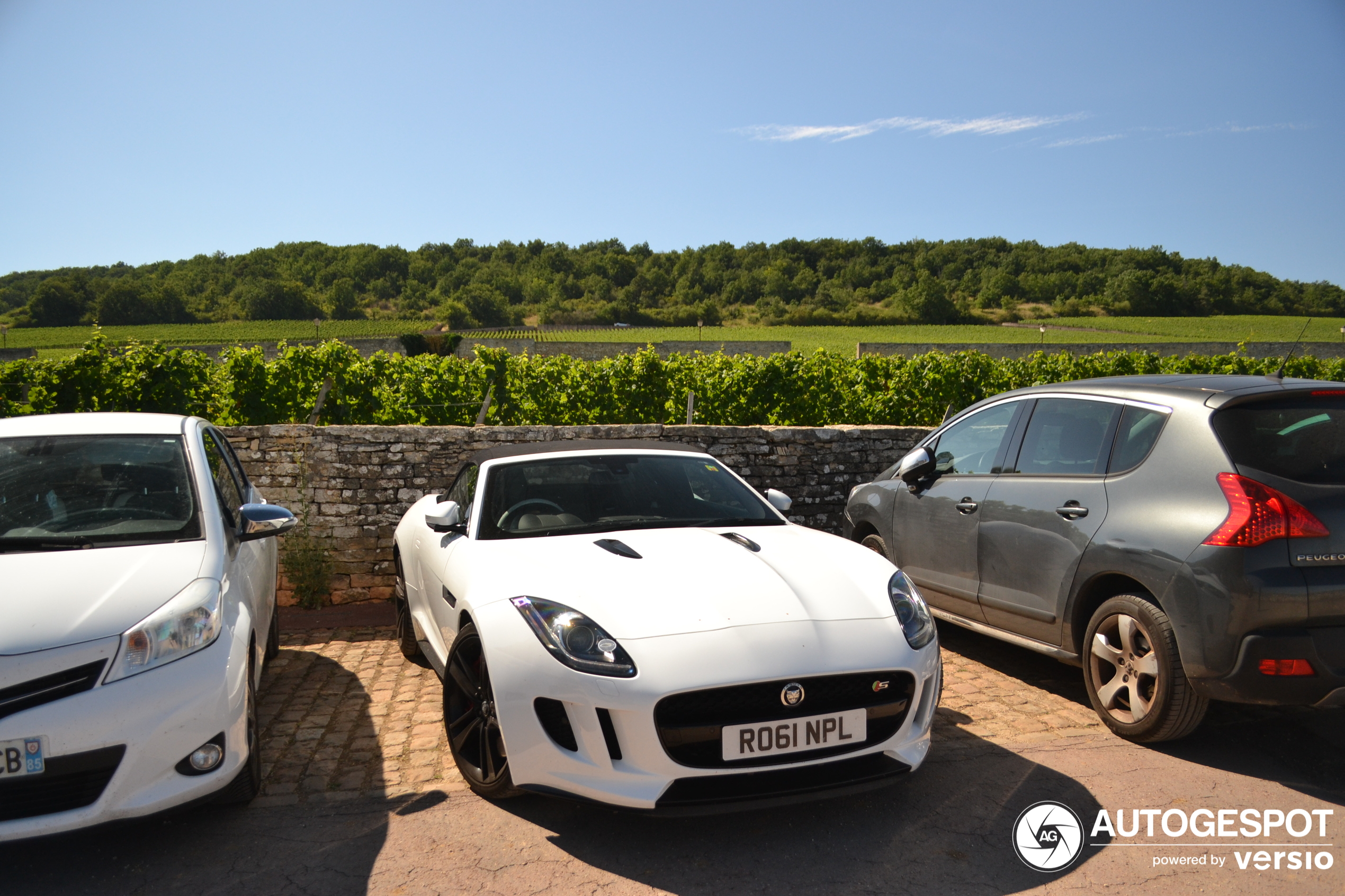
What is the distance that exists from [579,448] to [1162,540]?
3.01 m

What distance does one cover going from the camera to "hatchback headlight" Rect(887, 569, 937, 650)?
3.43 m

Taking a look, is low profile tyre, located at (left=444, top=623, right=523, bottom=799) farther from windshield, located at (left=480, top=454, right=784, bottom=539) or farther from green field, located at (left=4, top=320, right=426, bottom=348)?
green field, located at (left=4, top=320, right=426, bottom=348)

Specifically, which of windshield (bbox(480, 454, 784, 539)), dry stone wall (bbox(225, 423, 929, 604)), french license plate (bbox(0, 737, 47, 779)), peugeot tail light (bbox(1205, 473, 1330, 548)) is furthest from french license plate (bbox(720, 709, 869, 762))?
dry stone wall (bbox(225, 423, 929, 604))

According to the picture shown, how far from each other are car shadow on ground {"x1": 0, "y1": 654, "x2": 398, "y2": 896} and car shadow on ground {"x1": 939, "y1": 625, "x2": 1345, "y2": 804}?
3608mm

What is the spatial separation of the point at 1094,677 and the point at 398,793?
11.2ft

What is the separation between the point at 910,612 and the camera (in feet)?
11.7

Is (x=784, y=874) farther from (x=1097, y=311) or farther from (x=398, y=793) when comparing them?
(x=1097, y=311)

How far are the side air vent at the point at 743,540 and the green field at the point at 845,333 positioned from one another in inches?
1880

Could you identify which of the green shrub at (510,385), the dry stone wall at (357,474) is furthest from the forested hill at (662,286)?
the dry stone wall at (357,474)

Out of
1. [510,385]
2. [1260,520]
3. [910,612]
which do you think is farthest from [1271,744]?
[510,385]

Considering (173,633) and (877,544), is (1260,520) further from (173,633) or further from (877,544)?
(173,633)

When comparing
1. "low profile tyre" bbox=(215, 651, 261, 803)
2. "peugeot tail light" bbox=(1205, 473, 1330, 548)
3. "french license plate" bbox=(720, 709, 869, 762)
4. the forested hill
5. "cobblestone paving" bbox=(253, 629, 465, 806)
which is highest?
the forested hill

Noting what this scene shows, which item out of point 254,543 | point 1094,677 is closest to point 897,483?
point 1094,677

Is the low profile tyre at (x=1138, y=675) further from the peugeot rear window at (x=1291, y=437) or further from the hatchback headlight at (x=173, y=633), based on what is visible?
the hatchback headlight at (x=173, y=633)
